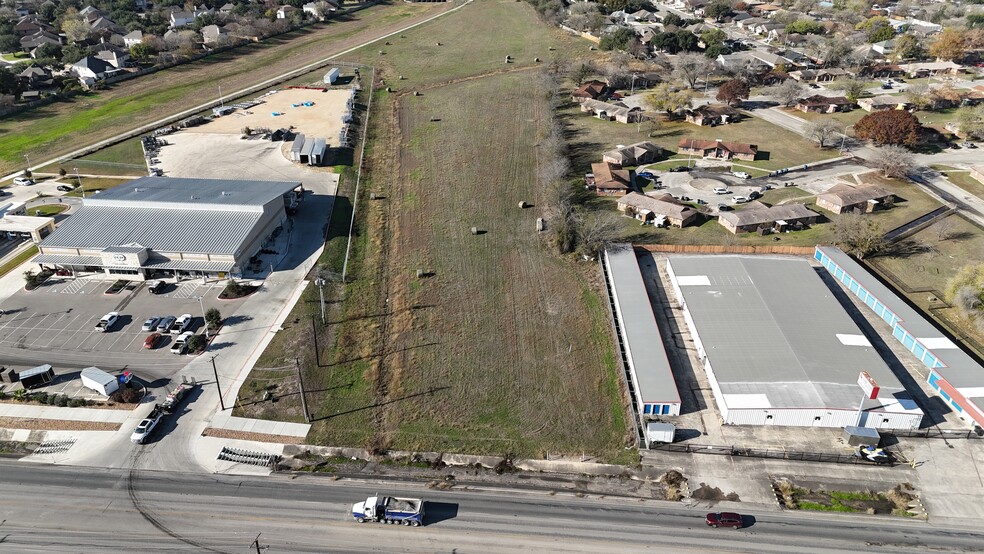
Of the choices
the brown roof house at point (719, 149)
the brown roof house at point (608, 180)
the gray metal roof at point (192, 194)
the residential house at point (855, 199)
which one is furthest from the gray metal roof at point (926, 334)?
the gray metal roof at point (192, 194)

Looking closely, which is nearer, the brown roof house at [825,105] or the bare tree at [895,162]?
the bare tree at [895,162]

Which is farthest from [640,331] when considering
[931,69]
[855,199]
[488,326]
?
[931,69]

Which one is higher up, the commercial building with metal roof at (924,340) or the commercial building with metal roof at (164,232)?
the commercial building with metal roof at (164,232)

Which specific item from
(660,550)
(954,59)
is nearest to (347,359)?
(660,550)

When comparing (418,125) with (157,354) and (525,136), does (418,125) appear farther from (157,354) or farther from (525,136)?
(157,354)

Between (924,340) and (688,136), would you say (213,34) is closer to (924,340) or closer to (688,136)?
(688,136)

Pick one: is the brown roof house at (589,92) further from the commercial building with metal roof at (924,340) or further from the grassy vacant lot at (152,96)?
the grassy vacant lot at (152,96)

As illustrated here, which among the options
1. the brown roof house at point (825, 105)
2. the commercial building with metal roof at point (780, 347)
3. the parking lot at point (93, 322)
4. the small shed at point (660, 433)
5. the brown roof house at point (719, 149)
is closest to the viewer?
the small shed at point (660, 433)

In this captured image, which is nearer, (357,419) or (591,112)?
(357,419)
